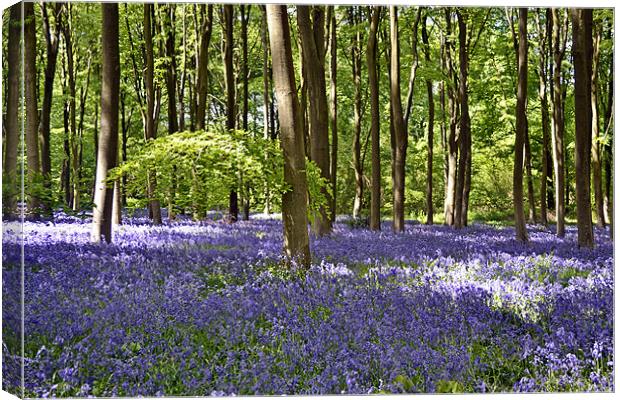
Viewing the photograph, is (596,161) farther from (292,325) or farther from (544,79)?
(292,325)

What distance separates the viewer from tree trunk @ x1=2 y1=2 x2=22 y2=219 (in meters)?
3.90

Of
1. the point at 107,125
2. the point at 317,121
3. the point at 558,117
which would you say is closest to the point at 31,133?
the point at 107,125

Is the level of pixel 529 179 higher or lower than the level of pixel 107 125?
lower

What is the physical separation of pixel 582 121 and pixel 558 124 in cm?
347

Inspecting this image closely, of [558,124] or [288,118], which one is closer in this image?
[288,118]

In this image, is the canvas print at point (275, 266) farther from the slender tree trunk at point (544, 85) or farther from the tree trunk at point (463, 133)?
the tree trunk at point (463, 133)

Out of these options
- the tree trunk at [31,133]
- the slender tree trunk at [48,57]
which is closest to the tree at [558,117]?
the tree trunk at [31,133]

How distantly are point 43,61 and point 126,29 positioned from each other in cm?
158

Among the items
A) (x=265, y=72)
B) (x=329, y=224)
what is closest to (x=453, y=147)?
(x=265, y=72)

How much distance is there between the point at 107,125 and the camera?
739 centimetres

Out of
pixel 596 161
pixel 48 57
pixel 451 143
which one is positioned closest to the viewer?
pixel 596 161

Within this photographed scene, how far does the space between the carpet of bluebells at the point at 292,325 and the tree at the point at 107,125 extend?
0.78 m

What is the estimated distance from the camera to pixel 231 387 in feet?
12.8

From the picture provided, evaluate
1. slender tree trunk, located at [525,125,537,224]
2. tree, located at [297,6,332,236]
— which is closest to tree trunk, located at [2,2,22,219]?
tree, located at [297,6,332,236]
